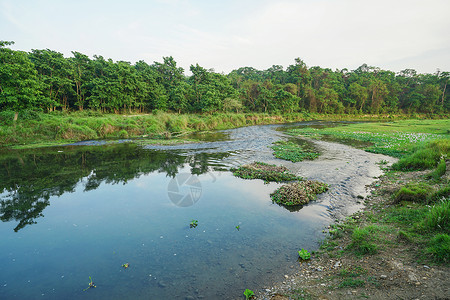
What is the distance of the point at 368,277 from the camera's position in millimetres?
5375

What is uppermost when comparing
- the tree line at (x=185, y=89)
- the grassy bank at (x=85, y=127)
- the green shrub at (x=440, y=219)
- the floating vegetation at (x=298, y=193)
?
the tree line at (x=185, y=89)

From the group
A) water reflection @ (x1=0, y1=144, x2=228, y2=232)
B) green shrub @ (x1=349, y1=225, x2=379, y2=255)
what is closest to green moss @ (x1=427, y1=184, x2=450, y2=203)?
green shrub @ (x1=349, y1=225, x2=379, y2=255)

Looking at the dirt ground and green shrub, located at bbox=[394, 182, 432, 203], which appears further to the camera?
green shrub, located at bbox=[394, 182, 432, 203]

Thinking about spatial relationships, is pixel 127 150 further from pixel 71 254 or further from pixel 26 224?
pixel 71 254

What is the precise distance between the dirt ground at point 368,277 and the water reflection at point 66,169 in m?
11.9

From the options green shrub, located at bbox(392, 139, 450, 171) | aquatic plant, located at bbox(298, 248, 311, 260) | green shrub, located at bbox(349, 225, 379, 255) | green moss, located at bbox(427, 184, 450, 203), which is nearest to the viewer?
green shrub, located at bbox(349, 225, 379, 255)

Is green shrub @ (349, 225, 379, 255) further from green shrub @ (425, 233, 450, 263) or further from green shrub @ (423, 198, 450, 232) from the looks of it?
green shrub @ (423, 198, 450, 232)

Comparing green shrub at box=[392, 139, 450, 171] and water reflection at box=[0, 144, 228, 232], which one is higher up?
green shrub at box=[392, 139, 450, 171]

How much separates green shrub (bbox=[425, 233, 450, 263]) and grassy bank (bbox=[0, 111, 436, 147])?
108 feet

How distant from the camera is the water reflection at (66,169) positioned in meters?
11.8

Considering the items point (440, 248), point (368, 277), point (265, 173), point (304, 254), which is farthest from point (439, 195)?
point (265, 173)

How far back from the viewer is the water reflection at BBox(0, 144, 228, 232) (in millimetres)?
11779

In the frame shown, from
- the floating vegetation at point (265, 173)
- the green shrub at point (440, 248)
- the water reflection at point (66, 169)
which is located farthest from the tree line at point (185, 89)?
the green shrub at point (440, 248)

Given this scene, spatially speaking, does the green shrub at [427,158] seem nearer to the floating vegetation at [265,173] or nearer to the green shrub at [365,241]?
the floating vegetation at [265,173]
